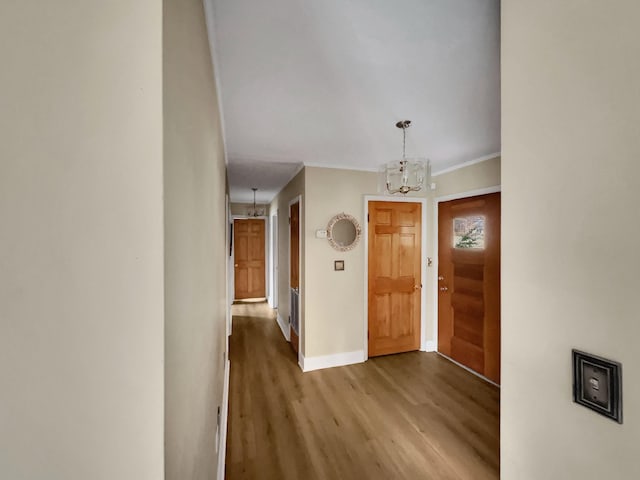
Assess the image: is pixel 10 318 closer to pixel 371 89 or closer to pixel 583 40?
pixel 583 40

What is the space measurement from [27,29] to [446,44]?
4.71ft

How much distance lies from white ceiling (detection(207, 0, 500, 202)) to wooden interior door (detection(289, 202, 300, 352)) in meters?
1.09

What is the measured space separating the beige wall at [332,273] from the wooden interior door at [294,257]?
0.36 meters

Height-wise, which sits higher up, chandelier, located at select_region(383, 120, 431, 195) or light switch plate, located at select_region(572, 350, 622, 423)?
chandelier, located at select_region(383, 120, 431, 195)

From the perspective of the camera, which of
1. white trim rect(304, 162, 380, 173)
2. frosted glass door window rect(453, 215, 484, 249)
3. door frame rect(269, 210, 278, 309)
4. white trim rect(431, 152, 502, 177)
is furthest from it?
door frame rect(269, 210, 278, 309)

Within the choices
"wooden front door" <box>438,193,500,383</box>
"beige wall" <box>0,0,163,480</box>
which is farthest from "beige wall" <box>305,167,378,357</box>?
"beige wall" <box>0,0,163,480</box>

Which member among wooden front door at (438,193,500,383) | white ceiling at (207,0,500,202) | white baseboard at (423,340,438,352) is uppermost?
white ceiling at (207,0,500,202)

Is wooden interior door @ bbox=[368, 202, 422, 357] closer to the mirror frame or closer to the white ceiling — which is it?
the mirror frame

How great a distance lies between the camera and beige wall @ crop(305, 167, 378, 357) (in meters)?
3.05

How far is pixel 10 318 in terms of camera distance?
0.30 m

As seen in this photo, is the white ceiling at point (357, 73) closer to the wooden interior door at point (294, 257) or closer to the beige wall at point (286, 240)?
the beige wall at point (286, 240)

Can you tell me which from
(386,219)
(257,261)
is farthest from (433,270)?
(257,261)

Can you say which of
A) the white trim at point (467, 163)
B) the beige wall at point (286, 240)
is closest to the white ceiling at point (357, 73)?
the white trim at point (467, 163)

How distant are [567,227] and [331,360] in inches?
113
